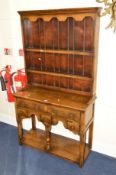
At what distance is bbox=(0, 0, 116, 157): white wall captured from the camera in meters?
2.08

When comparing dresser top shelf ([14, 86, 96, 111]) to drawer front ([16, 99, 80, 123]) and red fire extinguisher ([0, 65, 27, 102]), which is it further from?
red fire extinguisher ([0, 65, 27, 102])

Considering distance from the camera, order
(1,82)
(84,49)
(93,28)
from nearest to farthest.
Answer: (93,28), (84,49), (1,82)

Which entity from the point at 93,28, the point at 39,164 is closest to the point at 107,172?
the point at 39,164

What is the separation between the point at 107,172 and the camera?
2.22m

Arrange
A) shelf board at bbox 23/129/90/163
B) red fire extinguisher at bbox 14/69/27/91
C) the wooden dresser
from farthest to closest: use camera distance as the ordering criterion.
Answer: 1. red fire extinguisher at bbox 14/69/27/91
2. shelf board at bbox 23/129/90/163
3. the wooden dresser

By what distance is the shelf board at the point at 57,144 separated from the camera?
2408mm

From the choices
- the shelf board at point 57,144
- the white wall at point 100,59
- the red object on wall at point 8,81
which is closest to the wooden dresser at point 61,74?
the shelf board at point 57,144

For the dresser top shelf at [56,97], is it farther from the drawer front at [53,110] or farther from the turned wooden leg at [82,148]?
the turned wooden leg at [82,148]

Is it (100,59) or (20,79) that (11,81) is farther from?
(100,59)

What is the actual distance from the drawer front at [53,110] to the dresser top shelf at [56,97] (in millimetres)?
56

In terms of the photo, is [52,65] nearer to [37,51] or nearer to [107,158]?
[37,51]

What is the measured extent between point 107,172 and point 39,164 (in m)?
0.81

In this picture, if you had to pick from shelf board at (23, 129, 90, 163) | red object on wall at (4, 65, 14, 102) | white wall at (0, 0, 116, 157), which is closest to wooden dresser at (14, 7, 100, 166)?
shelf board at (23, 129, 90, 163)

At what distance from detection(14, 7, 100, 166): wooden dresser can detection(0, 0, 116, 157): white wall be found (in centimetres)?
11
